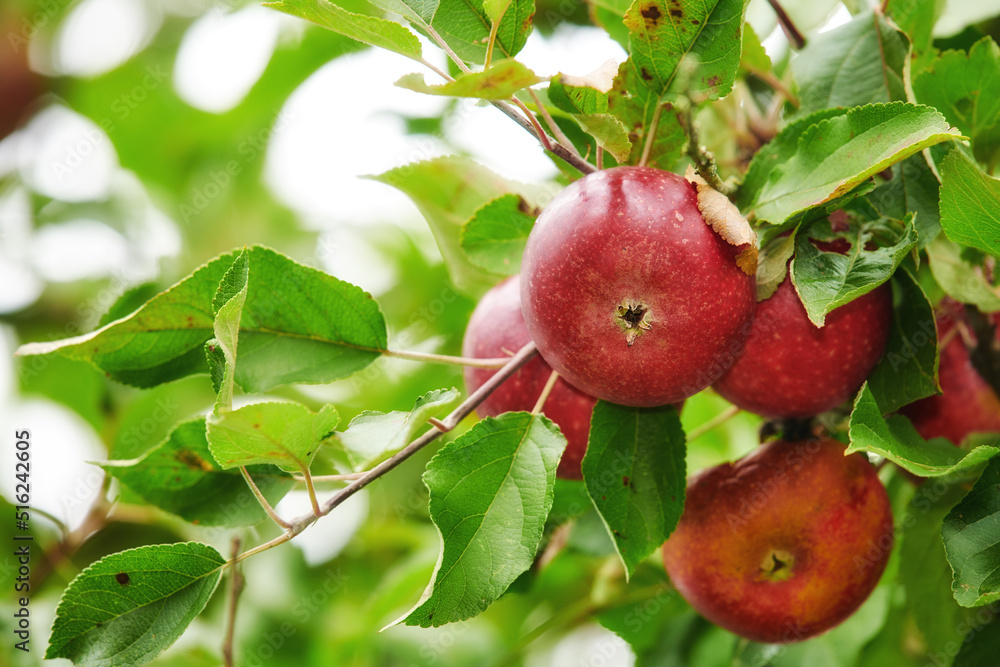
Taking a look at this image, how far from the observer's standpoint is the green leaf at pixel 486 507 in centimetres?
74

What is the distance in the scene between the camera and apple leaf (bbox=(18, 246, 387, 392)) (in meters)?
0.90

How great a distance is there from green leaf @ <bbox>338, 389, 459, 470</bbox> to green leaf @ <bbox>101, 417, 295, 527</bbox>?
198mm

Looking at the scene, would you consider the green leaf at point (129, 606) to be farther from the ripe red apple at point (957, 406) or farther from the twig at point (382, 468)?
the ripe red apple at point (957, 406)

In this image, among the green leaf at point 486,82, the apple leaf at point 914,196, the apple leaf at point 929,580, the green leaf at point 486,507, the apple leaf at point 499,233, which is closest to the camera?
the green leaf at point 486,82

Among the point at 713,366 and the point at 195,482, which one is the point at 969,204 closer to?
the point at 713,366

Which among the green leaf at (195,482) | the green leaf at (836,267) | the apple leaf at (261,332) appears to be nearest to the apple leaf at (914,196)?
the green leaf at (836,267)

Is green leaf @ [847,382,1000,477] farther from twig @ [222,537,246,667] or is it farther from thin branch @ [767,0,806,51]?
twig @ [222,537,246,667]

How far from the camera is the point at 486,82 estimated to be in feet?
2.13

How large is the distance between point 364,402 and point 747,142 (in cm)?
104

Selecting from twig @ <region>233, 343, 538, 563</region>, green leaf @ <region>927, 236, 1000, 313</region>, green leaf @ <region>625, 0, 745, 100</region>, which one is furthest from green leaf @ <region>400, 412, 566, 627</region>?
green leaf @ <region>927, 236, 1000, 313</region>

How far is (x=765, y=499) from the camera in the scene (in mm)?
989

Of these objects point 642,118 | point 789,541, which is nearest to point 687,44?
point 642,118

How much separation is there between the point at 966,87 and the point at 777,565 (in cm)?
58

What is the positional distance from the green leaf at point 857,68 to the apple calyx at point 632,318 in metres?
0.39
